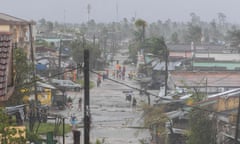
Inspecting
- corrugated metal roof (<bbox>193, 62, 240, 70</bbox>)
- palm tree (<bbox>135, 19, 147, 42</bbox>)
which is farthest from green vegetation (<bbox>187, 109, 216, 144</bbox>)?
palm tree (<bbox>135, 19, 147, 42</bbox>)

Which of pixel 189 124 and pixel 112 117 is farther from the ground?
pixel 189 124

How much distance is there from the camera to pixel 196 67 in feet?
158

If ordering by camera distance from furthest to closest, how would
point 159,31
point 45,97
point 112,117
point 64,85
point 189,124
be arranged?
point 159,31, point 64,85, point 45,97, point 112,117, point 189,124

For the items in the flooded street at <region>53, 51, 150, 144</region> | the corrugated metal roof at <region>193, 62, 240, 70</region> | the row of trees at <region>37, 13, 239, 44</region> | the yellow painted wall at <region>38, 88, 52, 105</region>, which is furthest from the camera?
the row of trees at <region>37, 13, 239, 44</region>

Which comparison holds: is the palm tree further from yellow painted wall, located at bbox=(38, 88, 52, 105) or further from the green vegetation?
the green vegetation

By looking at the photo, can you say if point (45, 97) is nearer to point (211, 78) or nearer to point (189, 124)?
point (211, 78)

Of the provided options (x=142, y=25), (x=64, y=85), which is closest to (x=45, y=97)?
(x=64, y=85)

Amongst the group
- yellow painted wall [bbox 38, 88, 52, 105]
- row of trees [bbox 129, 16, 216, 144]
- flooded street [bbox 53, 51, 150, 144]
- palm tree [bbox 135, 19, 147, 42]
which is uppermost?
palm tree [bbox 135, 19, 147, 42]

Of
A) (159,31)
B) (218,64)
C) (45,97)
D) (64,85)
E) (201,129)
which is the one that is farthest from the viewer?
(159,31)

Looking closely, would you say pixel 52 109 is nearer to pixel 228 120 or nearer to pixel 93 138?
pixel 93 138

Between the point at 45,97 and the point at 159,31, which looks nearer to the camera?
the point at 45,97

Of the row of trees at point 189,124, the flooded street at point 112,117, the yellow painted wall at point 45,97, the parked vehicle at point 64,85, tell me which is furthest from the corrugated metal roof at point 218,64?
the row of trees at point 189,124

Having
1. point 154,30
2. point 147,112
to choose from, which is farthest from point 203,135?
point 154,30

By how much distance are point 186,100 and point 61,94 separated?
14.5 metres
